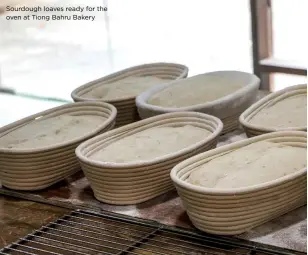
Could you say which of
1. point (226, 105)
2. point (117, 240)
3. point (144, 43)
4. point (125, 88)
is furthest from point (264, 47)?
point (117, 240)

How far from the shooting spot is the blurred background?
106 inches

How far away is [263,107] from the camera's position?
1.73m

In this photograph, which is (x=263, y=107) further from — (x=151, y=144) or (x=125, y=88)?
(x=125, y=88)

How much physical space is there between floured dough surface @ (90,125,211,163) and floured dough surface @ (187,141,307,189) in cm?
16

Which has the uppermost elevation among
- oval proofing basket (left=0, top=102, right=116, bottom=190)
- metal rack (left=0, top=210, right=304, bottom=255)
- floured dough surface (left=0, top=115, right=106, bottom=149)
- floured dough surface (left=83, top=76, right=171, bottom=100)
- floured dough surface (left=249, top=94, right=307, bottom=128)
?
floured dough surface (left=83, top=76, right=171, bottom=100)

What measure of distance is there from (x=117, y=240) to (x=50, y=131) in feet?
1.59

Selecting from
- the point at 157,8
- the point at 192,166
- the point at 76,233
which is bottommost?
the point at 76,233

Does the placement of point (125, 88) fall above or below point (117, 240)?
above

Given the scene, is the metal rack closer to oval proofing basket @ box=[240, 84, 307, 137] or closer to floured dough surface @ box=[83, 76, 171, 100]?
oval proofing basket @ box=[240, 84, 307, 137]

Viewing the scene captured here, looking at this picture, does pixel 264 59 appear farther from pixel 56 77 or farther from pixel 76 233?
pixel 76 233

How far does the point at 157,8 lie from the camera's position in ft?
9.64

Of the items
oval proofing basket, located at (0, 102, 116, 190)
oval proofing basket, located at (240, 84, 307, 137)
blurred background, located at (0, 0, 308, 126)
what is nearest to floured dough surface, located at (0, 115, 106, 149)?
oval proofing basket, located at (0, 102, 116, 190)

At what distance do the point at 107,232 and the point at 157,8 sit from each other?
5.51ft

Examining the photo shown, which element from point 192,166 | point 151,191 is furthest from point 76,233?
point 192,166
